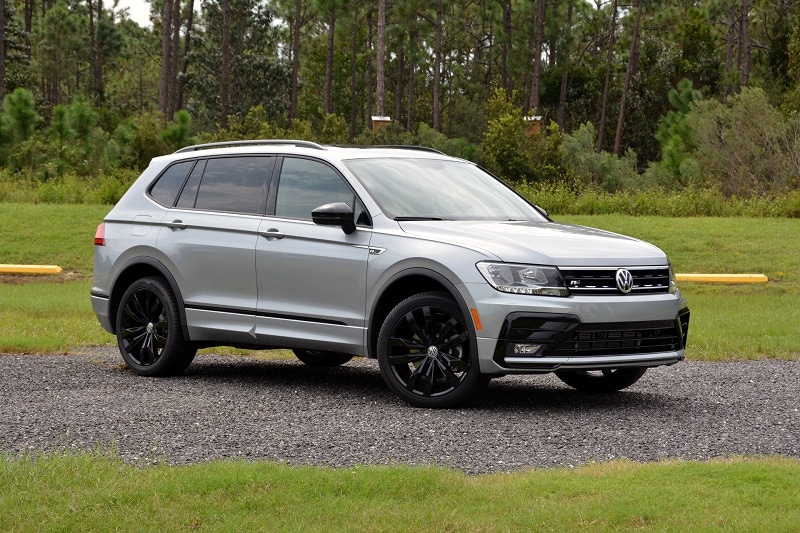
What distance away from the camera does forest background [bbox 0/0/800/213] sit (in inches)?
1373

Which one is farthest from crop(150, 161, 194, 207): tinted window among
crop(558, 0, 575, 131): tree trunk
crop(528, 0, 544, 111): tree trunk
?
crop(558, 0, 575, 131): tree trunk

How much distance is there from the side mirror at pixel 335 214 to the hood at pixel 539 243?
1.25ft

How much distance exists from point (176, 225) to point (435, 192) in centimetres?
228

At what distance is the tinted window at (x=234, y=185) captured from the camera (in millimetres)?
9555

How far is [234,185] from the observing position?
9.77 metres

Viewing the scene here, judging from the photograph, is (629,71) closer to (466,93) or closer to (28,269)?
(466,93)

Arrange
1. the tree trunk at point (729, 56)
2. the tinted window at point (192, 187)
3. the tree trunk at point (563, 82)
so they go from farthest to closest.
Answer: the tree trunk at point (563, 82), the tree trunk at point (729, 56), the tinted window at point (192, 187)

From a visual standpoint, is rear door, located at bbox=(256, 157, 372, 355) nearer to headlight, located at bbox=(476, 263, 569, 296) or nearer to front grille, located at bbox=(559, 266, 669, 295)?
headlight, located at bbox=(476, 263, 569, 296)

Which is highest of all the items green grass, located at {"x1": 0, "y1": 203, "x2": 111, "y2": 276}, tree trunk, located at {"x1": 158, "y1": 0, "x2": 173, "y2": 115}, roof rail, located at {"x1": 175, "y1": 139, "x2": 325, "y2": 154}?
tree trunk, located at {"x1": 158, "y1": 0, "x2": 173, "y2": 115}

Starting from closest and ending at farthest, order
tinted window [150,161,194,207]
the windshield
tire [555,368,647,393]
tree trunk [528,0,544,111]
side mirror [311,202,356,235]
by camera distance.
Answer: side mirror [311,202,356,235] → the windshield → tire [555,368,647,393] → tinted window [150,161,194,207] → tree trunk [528,0,544,111]

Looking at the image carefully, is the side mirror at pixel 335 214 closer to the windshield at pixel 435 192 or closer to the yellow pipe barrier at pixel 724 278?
the windshield at pixel 435 192

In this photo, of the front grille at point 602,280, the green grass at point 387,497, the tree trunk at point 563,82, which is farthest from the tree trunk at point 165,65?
the green grass at point 387,497

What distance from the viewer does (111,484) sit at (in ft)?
17.9

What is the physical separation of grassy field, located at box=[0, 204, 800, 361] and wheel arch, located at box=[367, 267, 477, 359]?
4.42 meters
